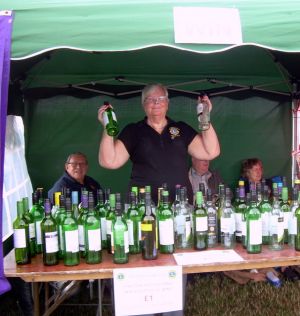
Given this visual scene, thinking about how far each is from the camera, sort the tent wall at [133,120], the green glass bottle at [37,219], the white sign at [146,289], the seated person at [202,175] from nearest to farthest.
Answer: the white sign at [146,289]
the green glass bottle at [37,219]
the seated person at [202,175]
the tent wall at [133,120]

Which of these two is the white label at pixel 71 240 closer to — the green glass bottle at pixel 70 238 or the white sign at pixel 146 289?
the green glass bottle at pixel 70 238

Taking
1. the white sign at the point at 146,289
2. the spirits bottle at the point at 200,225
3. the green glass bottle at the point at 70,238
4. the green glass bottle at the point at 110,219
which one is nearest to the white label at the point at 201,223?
the spirits bottle at the point at 200,225

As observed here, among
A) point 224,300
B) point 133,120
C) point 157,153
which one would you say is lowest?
point 224,300

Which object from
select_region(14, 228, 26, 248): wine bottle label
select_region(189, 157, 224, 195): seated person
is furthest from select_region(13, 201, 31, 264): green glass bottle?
select_region(189, 157, 224, 195): seated person

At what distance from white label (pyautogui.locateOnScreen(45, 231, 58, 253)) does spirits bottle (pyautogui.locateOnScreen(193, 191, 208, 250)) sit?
60 centimetres

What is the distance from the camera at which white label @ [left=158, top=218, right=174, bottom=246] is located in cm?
162

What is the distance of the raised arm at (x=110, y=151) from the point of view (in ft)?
6.48

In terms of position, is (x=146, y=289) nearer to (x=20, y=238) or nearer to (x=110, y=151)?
(x=20, y=238)

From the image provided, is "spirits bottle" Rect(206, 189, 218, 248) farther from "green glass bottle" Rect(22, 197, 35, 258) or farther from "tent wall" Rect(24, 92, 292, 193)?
"tent wall" Rect(24, 92, 292, 193)

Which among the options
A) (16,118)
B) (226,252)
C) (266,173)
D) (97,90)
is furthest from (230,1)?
(266,173)

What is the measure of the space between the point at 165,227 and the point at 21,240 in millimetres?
595

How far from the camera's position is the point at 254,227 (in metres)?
1.65

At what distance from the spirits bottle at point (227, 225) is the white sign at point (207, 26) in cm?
67

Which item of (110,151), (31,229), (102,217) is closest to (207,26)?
(110,151)
